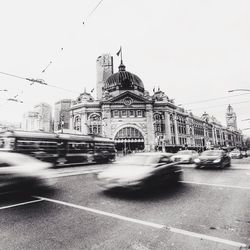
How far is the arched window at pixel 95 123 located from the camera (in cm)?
5797

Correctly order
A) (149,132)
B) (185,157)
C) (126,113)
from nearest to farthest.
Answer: (185,157) → (149,132) → (126,113)

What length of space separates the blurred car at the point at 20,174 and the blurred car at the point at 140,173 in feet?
6.86

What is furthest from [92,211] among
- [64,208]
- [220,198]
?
[220,198]

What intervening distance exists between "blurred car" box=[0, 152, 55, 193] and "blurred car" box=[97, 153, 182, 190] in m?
2.09

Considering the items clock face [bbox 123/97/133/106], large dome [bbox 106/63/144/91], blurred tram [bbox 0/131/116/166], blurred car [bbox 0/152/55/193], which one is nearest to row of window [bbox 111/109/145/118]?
clock face [bbox 123/97/133/106]

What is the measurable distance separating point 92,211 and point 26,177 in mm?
2969

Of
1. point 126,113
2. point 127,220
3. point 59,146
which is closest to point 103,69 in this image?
point 126,113

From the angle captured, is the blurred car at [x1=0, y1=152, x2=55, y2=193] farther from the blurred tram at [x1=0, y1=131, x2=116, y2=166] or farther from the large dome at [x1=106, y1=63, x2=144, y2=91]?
the large dome at [x1=106, y1=63, x2=144, y2=91]

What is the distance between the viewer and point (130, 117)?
56844mm

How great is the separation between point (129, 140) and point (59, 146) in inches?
1463

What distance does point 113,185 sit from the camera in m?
7.46

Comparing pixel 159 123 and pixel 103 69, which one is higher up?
pixel 103 69

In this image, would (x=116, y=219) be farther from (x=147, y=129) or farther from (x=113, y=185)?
(x=147, y=129)

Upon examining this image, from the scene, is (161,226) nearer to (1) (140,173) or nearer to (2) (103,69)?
(1) (140,173)
